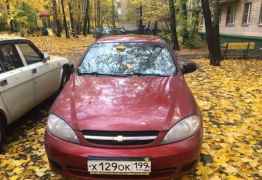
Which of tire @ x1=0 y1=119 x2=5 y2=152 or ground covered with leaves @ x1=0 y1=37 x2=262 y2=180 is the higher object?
tire @ x1=0 y1=119 x2=5 y2=152

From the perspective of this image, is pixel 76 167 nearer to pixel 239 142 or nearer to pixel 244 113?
pixel 239 142

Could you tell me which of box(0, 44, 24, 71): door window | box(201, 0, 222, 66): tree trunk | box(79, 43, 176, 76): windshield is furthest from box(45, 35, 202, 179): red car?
box(201, 0, 222, 66): tree trunk

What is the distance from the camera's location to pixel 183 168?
117 inches

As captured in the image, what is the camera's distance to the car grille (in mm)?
2895

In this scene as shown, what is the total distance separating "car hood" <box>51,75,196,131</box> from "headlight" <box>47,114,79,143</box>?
0.05m

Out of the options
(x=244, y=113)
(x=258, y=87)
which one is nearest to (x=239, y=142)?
(x=244, y=113)

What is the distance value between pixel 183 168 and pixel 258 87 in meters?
5.88

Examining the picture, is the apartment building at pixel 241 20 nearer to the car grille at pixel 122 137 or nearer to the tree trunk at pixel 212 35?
the tree trunk at pixel 212 35

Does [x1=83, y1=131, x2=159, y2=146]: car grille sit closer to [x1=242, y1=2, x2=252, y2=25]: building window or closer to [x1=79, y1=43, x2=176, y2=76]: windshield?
[x1=79, y1=43, x2=176, y2=76]: windshield

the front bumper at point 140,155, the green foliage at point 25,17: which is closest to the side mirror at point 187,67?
the front bumper at point 140,155

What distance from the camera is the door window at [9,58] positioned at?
15.0 feet

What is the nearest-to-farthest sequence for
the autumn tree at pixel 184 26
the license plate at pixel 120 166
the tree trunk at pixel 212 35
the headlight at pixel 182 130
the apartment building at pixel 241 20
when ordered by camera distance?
the license plate at pixel 120 166 → the headlight at pixel 182 130 → the tree trunk at pixel 212 35 → the apartment building at pixel 241 20 → the autumn tree at pixel 184 26

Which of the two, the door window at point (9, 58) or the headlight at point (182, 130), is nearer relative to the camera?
the headlight at point (182, 130)

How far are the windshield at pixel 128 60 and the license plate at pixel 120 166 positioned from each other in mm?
1668
